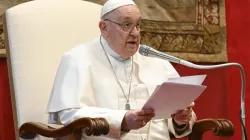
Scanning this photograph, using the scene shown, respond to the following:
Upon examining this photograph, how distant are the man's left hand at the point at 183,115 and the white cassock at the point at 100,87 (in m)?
0.11

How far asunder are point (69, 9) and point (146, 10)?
757 mm

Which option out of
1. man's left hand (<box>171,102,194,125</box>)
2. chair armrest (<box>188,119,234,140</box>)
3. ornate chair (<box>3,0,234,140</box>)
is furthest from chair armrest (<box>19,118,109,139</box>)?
chair armrest (<box>188,119,234,140</box>)

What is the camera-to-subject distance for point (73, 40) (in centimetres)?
330

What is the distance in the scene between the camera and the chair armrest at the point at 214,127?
9.27 ft

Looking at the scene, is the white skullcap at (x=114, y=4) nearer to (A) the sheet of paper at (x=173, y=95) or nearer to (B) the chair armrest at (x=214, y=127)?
(A) the sheet of paper at (x=173, y=95)

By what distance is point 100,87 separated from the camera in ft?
9.73

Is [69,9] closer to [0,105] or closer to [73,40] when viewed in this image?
[73,40]

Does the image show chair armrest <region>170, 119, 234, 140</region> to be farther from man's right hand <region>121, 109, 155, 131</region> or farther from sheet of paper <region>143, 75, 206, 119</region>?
man's right hand <region>121, 109, 155, 131</region>

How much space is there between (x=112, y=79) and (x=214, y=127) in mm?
578

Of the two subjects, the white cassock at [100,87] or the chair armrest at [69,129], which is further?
the white cassock at [100,87]

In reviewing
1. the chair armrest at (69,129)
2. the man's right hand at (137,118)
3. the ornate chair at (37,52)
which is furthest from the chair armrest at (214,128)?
the chair armrest at (69,129)

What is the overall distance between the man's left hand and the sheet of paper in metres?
0.09

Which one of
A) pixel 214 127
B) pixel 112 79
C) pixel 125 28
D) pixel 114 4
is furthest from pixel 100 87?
pixel 214 127

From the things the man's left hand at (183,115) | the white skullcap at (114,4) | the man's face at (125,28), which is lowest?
the man's left hand at (183,115)
